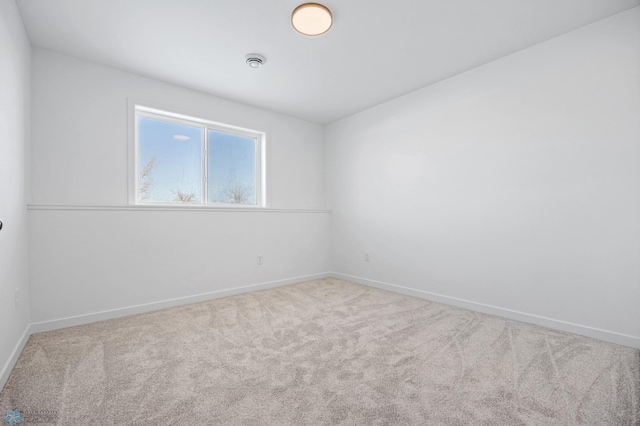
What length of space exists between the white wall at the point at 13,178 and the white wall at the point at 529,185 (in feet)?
11.2

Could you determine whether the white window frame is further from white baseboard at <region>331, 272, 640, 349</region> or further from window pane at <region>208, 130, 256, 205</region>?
white baseboard at <region>331, 272, 640, 349</region>

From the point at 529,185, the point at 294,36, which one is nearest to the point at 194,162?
the point at 294,36

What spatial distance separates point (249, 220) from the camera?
3646mm

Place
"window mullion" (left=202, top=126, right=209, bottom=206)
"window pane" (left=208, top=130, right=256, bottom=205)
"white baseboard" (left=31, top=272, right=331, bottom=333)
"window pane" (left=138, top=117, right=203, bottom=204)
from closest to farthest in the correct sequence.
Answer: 1. "white baseboard" (left=31, top=272, right=331, bottom=333)
2. "window pane" (left=138, top=117, right=203, bottom=204)
3. "window mullion" (left=202, top=126, right=209, bottom=206)
4. "window pane" (left=208, top=130, right=256, bottom=205)

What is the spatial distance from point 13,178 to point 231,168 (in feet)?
6.84

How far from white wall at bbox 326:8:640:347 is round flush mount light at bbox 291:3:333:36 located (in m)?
1.66

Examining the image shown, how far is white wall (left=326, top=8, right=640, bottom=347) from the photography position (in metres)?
2.10

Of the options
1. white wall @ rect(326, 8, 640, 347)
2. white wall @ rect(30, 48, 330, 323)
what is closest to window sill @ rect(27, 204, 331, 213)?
white wall @ rect(30, 48, 330, 323)

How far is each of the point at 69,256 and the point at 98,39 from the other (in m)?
1.85

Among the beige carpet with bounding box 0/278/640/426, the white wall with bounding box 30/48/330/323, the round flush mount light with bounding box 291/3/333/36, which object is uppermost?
the round flush mount light with bounding box 291/3/333/36

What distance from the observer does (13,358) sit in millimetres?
1798

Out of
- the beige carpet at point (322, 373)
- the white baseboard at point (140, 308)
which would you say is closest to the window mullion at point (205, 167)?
the white baseboard at point (140, 308)

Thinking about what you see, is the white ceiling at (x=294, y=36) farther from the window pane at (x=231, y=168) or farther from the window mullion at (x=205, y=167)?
the window pane at (x=231, y=168)

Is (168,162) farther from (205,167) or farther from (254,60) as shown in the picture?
(254,60)
